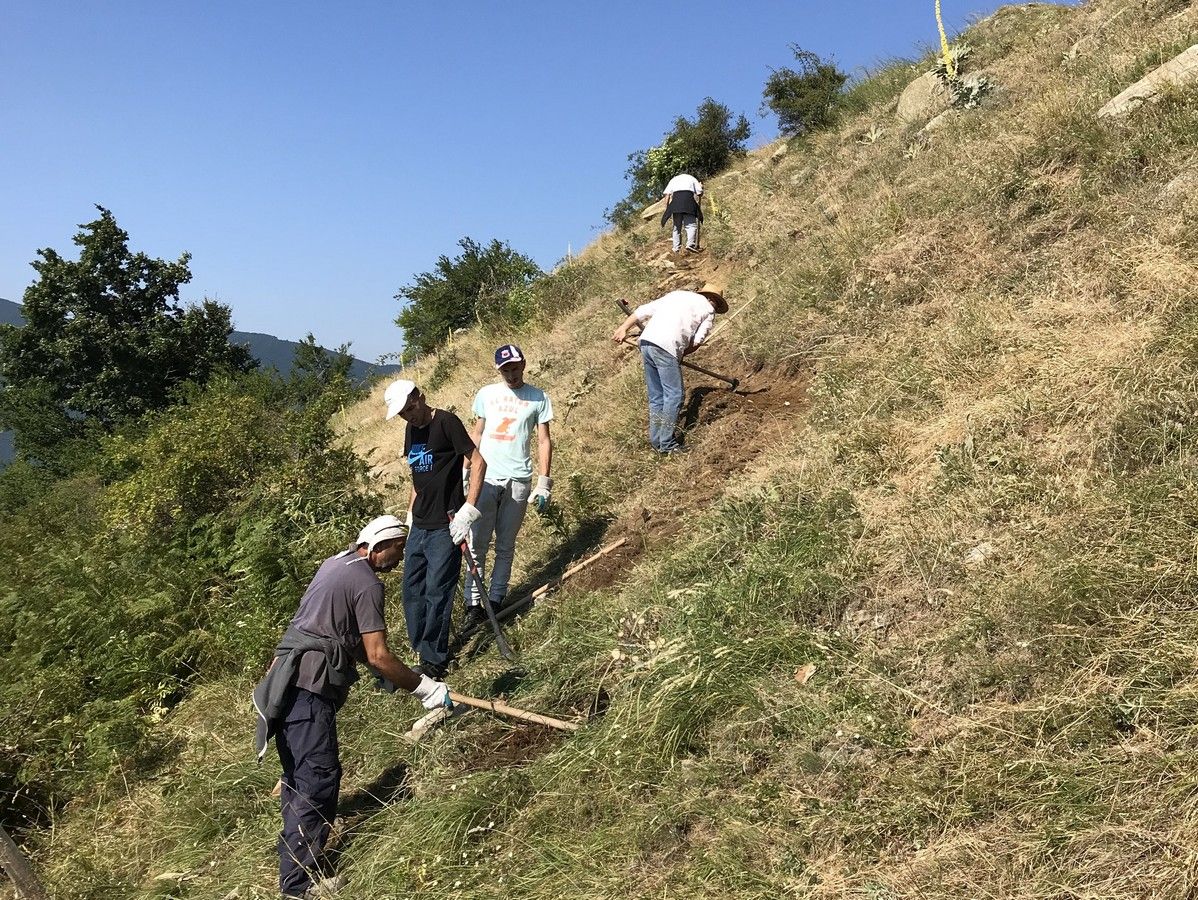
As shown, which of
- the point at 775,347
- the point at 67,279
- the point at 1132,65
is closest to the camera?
the point at 1132,65

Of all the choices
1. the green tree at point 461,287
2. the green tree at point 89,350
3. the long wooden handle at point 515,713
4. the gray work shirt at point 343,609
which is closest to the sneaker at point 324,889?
the gray work shirt at point 343,609

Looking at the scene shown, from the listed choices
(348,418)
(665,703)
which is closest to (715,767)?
(665,703)

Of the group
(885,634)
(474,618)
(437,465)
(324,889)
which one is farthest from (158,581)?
(885,634)

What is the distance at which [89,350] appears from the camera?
25.9m

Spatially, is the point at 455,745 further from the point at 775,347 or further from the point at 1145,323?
the point at 775,347

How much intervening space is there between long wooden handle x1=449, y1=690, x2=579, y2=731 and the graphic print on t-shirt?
1.52m

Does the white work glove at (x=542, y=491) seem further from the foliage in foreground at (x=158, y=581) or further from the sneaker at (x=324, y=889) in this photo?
the sneaker at (x=324, y=889)

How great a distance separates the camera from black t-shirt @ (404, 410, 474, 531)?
4.95 meters

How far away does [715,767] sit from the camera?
3.07 metres

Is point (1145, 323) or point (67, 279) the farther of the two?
point (67, 279)

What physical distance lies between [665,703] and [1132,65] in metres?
7.11

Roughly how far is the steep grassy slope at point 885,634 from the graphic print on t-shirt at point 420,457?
1240mm

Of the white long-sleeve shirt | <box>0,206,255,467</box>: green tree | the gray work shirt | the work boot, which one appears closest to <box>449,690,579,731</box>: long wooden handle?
the gray work shirt

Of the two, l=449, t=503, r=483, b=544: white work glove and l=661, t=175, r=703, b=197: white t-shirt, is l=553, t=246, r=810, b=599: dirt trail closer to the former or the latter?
l=449, t=503, r=483, b=544: white work glove
